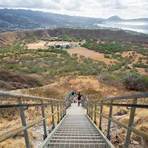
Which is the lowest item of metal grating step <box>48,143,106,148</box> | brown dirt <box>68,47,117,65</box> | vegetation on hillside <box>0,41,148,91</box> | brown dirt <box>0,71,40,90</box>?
brown dirt <box>68,47,117,65</box>

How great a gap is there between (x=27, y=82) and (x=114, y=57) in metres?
40.8

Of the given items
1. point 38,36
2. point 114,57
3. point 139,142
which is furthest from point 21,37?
point 139,142

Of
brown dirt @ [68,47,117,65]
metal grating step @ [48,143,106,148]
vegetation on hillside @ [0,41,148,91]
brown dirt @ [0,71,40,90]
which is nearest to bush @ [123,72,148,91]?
vegetation on hillside @ [0,41,148,91]

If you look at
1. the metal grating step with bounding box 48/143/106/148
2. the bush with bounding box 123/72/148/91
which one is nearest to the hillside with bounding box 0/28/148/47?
the bush with bounding box 123/72/148/91

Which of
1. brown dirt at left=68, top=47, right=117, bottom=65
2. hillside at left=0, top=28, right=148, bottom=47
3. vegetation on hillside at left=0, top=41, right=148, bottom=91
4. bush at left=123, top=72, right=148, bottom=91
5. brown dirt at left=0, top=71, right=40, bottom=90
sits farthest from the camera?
hillside at left=0, top=28, right=148, bottom=47

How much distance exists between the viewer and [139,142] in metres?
9.94

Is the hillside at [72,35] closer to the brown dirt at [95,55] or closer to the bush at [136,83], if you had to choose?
the brown dirt at [95,55]

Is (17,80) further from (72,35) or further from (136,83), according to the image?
(72,35)

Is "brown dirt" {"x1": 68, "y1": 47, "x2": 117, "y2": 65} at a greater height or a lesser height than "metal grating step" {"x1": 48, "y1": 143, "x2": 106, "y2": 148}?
lesser

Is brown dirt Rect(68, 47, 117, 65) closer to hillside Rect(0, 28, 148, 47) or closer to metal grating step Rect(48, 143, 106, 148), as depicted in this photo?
hillside Rect(0, 28, 148, 47)

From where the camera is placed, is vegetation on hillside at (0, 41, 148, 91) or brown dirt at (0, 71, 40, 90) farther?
vegetation on hillside at (0, 41, 148, 91)

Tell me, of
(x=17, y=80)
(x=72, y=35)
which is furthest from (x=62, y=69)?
(x=72, y=35)

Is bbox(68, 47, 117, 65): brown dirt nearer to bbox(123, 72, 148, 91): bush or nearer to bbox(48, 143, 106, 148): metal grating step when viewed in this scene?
bbox(123, 72, 148, 91): bush

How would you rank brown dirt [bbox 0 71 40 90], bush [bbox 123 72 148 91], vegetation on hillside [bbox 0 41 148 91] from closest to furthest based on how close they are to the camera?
1. bush [bbox 123 72 148 91]
2. brown dirt [bbox 0 71 40 90]
3. vegetation on hillside [bbox 0 41 148 91]
